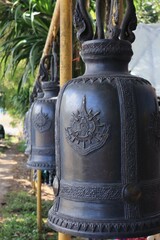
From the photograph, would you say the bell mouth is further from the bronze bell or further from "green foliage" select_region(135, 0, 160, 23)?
"green foliage" select_region(135, 0, 160, 23)

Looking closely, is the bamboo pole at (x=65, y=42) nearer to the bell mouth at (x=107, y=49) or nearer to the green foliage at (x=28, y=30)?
the bell mouth at (x=107, y=49)

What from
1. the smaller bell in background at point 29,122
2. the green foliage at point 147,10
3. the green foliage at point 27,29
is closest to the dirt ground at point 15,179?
the green foliage at point 27,29

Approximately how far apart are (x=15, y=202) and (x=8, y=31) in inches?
130

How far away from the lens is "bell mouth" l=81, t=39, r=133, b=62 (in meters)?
1.03

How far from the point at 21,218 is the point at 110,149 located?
589cm

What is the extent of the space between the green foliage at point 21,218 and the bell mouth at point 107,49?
473 cm

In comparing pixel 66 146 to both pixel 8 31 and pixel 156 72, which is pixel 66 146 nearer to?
pixel 156 72

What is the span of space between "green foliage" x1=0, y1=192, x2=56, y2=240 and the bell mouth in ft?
15.5

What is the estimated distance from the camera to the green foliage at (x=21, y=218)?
222 inches

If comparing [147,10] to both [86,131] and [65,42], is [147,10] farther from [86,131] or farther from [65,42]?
[86,131]

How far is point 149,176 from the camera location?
1.02 m

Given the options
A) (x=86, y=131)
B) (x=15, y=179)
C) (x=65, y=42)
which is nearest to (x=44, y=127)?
(x=65, y=42)

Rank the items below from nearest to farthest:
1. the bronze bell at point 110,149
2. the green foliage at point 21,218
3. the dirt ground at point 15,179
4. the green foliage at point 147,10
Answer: the bronze bell at point 110,149 < the green foliage at point 21,218 < the green foliage at point 147,10 < the dirt ground at point 15,179

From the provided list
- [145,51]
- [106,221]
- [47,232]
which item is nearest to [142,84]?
[106,221]
